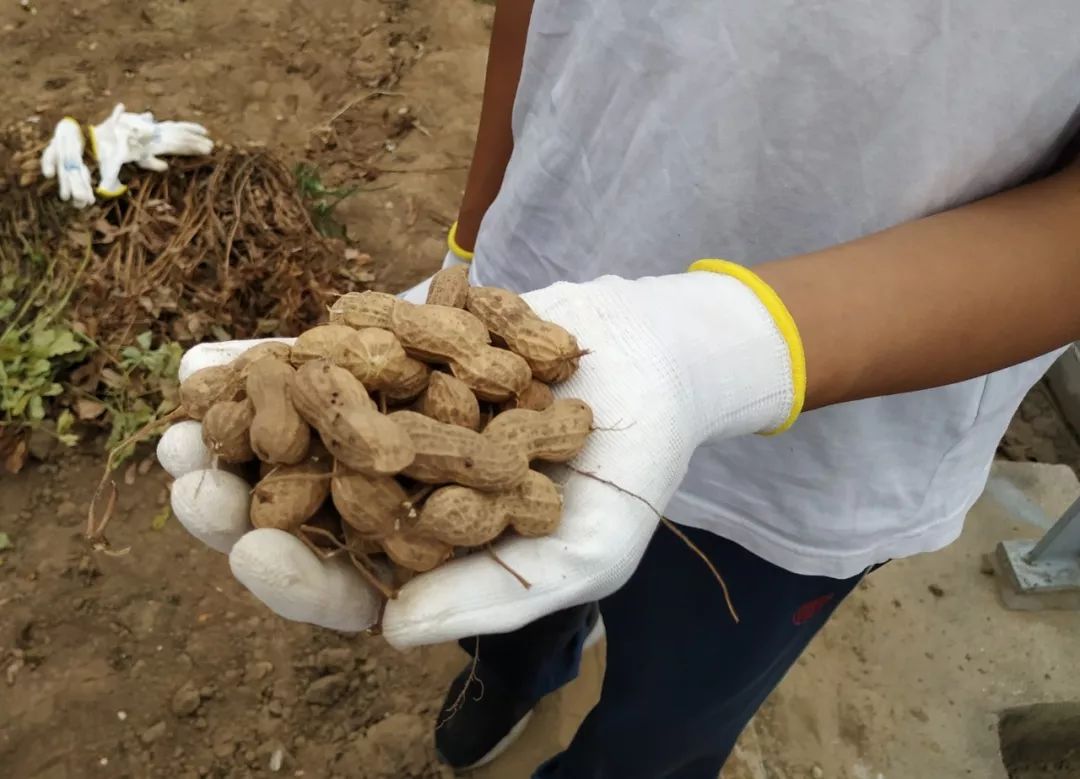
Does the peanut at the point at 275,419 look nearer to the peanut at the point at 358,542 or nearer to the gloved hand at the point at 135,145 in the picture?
the peanut at the point at 358,542

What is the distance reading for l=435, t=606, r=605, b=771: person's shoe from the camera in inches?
74.5

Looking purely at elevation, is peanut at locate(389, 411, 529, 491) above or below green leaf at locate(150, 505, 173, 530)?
above

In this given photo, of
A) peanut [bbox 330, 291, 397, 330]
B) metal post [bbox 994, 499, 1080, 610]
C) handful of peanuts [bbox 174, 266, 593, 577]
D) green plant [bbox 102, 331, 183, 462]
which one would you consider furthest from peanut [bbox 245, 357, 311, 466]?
metal post [bbox 994, 499, 1080, 610]

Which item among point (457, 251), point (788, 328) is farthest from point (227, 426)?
point (457, 251)

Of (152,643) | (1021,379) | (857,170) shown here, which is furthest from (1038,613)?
(152,643)

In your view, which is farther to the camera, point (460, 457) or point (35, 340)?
point (35, 340)

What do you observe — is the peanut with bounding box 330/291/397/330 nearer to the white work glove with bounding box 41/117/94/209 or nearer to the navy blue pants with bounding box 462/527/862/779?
the navy blue pants with bounding box 462/527/862/779

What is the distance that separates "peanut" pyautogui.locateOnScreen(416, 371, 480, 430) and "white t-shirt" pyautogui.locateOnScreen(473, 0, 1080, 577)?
293mm

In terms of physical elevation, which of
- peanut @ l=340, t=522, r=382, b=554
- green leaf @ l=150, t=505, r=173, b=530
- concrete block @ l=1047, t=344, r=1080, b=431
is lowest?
green leaf @ l=150, t=505, r=173, b=530

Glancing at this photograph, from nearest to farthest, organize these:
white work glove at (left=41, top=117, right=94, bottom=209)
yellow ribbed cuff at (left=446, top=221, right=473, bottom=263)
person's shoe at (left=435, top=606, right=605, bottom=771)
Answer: yellow ribbed cuff at (left=446, top=221, right=473, bottom=263) → person's shoe at (left=435, top=606, right=605, bottom=771) → white work glove at (left=41, top=117, right=94, bottom=209)

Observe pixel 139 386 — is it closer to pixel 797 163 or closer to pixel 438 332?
pixel 438 332

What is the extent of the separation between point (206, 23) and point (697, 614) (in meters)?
3.25

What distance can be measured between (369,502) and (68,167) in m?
2.20

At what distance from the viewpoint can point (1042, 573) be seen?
2.22 meters
